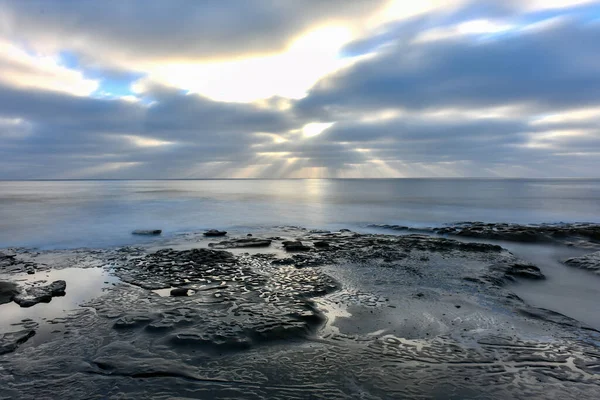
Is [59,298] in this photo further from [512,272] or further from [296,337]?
[512,272]

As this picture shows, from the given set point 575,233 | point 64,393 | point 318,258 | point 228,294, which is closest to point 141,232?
point 318,258

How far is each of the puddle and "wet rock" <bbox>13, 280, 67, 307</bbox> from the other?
140 millimetres

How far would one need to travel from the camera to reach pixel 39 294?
9.84 m

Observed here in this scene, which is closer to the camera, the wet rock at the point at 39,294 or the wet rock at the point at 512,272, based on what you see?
the wet rock at the point at 39,294

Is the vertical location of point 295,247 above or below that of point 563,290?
above

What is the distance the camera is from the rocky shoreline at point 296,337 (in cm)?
578

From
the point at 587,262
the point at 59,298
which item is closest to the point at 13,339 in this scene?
the point at 59,298

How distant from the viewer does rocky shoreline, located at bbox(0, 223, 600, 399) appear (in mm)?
5781

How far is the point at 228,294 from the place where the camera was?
1030cm

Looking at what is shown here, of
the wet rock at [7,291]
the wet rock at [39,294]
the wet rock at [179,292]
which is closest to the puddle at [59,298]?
the wet rock at [39,294]

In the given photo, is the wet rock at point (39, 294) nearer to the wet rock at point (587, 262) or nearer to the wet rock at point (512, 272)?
the wet rock at point (512, 272)

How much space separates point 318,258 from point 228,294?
602 centimetres

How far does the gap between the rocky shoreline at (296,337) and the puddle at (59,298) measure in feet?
0.51

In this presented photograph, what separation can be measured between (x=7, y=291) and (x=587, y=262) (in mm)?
21547
